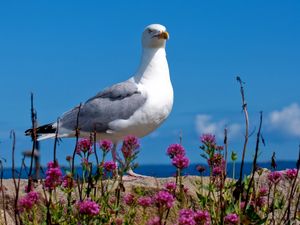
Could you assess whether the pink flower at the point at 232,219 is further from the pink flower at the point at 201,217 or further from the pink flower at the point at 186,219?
the pink flower at the point at 186,219

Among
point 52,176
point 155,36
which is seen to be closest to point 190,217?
point 52,176

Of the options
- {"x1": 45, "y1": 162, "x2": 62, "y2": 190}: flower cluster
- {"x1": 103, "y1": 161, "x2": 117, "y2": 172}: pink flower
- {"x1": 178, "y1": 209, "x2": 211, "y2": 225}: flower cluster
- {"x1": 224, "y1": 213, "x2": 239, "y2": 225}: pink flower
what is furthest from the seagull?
{"x1": 178, "y1": 209, "x2": 211, "y2": 225}: flower cluster

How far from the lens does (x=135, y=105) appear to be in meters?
9.51

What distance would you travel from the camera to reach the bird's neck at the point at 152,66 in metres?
10.1

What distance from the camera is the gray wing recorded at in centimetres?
957

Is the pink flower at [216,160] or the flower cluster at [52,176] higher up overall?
the pink flower at [216,160]

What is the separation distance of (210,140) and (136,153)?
0.46m

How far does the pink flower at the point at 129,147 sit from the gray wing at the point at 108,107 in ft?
17.3

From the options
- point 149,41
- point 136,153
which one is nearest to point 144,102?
point 149,41

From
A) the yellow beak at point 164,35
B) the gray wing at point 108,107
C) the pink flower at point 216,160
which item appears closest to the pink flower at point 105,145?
the pink flower at point 216,160

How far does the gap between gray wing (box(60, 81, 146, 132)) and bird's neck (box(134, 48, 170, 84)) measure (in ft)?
0.90

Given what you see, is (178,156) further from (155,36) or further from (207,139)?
(155,36)

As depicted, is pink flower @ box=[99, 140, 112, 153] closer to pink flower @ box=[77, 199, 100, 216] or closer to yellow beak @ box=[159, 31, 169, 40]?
pink flower @ box=[77, 199, 100, 216]

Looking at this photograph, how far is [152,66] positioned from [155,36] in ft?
1.66
